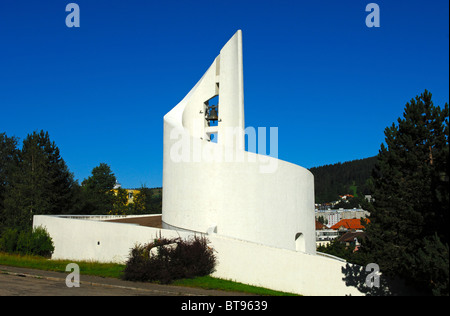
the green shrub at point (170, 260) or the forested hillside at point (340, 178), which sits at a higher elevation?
the forested hillside at point (340, 178)

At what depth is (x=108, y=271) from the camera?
14.6 metres

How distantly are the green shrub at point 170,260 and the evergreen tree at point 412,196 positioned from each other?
5.77 meters

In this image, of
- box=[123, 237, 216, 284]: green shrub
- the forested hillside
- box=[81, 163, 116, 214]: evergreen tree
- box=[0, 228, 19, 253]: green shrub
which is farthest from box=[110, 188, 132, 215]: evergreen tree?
the forested hillside

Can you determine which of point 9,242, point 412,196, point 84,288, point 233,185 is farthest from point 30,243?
point 412,196

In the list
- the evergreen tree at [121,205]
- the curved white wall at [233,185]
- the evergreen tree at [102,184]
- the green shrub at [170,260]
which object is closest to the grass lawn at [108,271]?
the green shrub at [170,260]

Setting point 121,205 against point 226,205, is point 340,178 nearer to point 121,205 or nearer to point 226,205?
point 121,205

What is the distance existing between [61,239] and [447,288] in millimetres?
16414

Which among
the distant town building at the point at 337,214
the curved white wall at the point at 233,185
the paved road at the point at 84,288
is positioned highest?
the distant town building at the point at 337,214

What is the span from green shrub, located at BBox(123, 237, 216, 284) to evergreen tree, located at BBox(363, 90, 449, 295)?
5.77 meters

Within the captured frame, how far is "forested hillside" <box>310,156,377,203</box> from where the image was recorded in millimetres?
165500

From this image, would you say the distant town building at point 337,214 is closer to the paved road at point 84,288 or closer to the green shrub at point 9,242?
the green shrub at point 9,242

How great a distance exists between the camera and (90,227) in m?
18.2

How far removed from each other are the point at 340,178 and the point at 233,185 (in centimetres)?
16573

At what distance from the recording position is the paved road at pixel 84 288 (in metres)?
10.7
